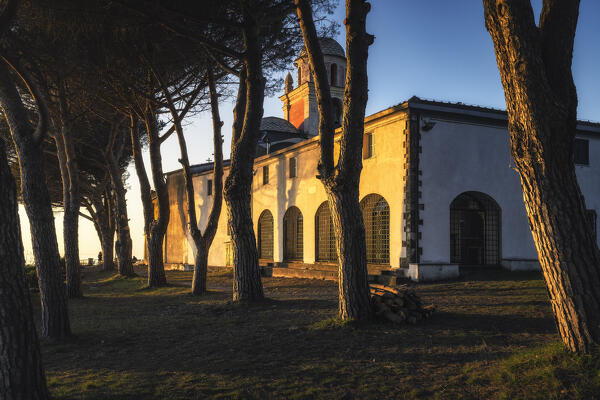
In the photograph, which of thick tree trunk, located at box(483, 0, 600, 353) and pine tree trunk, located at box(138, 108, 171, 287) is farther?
pine tree trunk, located at box(138, 108, 171, 287)

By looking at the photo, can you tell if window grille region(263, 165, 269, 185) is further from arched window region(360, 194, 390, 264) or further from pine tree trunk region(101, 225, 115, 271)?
pine tree trunk region(101, 225, 115, 271)

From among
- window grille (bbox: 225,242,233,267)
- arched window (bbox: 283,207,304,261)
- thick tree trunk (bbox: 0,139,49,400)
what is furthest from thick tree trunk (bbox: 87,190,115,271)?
thick tree trunk (bbox: 0,139,49,400)

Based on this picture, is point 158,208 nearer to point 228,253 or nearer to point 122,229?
point 122,229

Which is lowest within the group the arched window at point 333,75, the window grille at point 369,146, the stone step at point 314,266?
the stone step at point 314,266

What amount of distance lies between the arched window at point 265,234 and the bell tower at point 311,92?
12049mm

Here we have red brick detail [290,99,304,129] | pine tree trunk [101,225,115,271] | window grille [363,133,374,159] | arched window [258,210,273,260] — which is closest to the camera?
window grille [363,133,374,159]

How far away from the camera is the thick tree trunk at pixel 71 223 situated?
14.3 m

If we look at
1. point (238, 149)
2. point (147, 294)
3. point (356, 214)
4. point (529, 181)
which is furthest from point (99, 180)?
point (529, 181)

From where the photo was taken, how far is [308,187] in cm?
2005

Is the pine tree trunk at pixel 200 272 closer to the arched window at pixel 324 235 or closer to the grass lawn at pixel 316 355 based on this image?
the grass lawn at pixel 316 355

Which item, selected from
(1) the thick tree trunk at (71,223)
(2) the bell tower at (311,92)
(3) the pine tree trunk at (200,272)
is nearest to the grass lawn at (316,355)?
(3) the pine tree trunk at (200,272)

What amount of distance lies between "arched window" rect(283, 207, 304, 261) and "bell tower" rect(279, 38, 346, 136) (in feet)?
43.5

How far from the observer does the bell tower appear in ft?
113

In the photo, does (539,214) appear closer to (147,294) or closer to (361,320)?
(361,320)
